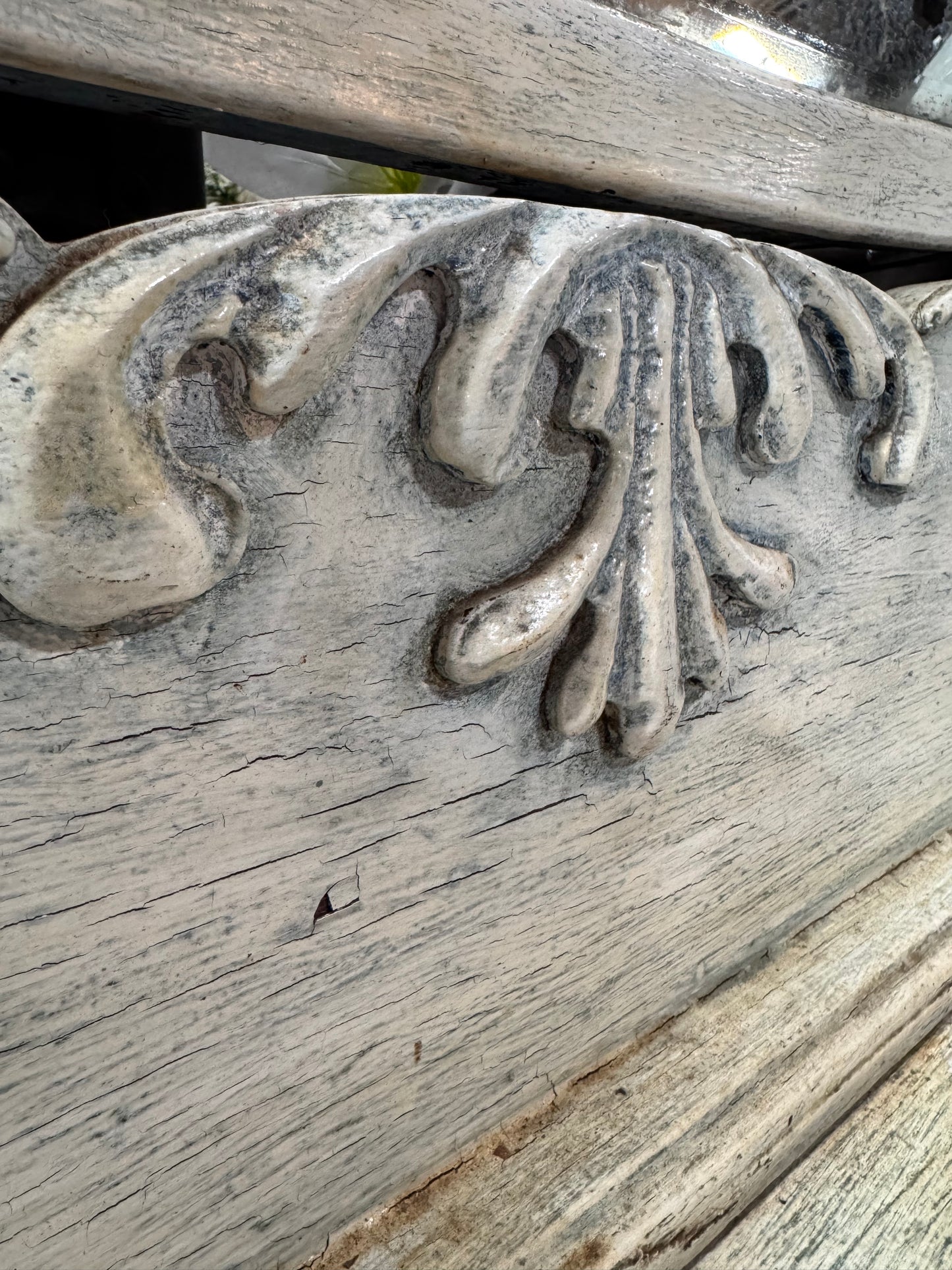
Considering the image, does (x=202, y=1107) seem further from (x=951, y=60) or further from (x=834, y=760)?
(x=951, y=60)

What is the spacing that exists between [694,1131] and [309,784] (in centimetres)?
37

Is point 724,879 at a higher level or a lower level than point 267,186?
lower

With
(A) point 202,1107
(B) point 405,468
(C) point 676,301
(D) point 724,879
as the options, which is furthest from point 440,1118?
(C) point 676,301

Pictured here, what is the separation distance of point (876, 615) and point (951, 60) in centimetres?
39

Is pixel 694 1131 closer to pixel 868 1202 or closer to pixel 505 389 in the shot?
pixel 868 1202

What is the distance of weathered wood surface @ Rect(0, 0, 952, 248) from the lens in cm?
28

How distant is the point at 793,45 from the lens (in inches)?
19.1

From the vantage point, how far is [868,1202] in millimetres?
555

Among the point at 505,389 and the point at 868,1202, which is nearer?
the point at 505,389

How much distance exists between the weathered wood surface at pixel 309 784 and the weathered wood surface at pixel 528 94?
0.13 feet

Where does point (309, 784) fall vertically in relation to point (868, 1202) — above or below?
above

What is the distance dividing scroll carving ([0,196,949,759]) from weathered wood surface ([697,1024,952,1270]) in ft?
1.09

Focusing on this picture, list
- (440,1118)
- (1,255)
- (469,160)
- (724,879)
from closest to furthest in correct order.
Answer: (1,255) < (469,160) < (440,1118) < (724,879)

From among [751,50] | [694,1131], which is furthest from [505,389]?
[694,1131]
